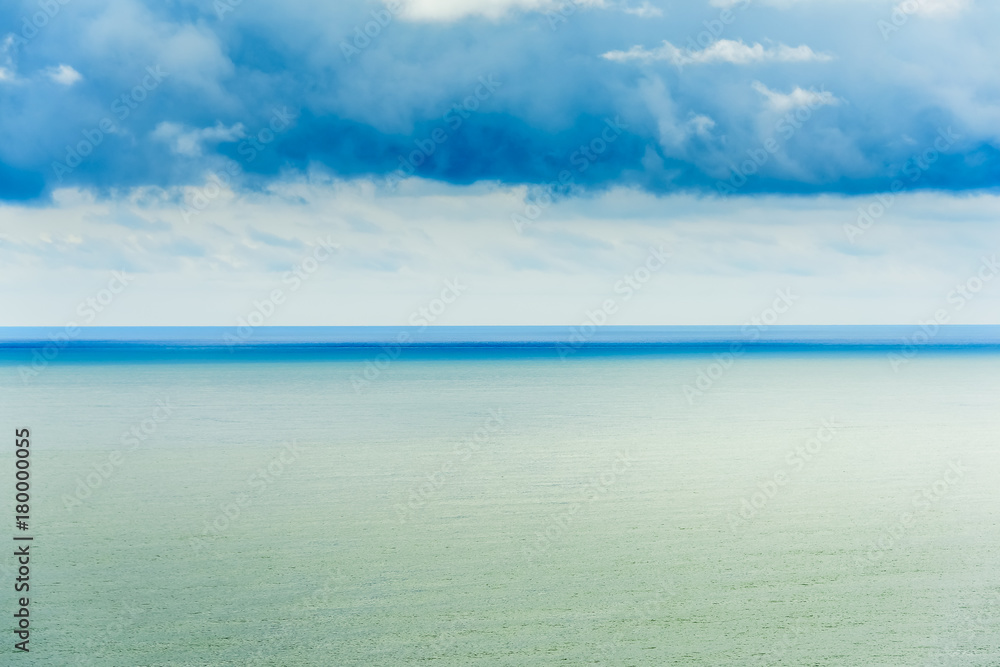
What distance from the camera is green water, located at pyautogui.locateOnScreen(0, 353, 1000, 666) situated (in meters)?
8.77

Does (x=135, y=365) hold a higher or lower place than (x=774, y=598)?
lower

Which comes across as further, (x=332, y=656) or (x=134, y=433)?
(x=134, y=433)

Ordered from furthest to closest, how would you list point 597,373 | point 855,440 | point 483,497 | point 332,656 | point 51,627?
point 597,373
point 855,440
point 483,497
point 51,627
point 332,656

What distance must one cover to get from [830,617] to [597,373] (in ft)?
117

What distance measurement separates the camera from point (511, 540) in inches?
470

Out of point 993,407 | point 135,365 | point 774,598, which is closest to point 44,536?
point 774,598

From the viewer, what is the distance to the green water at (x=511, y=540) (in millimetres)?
8766

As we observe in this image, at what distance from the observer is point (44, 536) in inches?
486

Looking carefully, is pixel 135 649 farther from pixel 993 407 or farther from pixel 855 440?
pixel 993 407

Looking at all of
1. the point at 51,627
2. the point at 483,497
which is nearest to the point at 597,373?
the point at 483,497

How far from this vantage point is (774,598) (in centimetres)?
985

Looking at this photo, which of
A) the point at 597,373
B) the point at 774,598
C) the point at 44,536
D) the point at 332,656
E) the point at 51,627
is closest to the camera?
the point at 332,656

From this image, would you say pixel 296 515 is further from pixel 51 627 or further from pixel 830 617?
pixel 830 617

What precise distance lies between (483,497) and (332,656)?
6.26m
